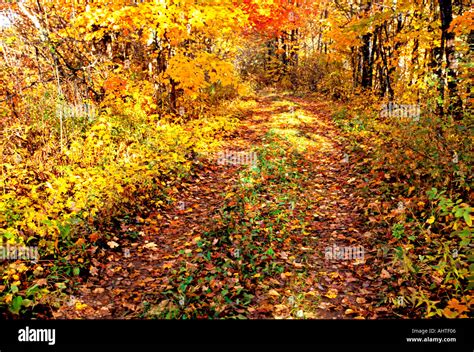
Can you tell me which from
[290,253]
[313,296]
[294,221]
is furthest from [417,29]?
[313,296]

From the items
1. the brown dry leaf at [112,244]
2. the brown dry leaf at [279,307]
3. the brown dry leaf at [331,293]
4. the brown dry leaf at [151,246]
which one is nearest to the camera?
the brown dry leaf at [279,307]

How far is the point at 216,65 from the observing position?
36.8 feet

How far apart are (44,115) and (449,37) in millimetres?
10080

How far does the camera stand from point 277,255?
5.90 meters

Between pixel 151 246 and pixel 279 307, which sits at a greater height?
pixel 151 246

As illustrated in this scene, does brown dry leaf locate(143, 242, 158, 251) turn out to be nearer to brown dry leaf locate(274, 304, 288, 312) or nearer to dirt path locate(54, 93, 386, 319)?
dirt path locate(54, 93, 386, 319)

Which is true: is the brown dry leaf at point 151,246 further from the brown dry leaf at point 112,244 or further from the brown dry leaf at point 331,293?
the brown dry leaf at point 331,293

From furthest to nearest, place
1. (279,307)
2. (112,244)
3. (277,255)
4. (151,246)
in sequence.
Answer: (151,246) → (112,244) → (277,255) → (279,307)

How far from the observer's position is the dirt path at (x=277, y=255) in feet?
15.4

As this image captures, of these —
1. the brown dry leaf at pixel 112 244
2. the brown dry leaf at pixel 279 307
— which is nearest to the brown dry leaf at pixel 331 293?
the brown dry leaf at pixel 279 307

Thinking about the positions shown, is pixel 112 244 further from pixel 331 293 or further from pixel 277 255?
pixel 331 293

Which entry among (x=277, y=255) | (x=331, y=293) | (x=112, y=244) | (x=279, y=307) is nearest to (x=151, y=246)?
(x=112, y=244)

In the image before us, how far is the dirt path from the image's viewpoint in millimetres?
4691

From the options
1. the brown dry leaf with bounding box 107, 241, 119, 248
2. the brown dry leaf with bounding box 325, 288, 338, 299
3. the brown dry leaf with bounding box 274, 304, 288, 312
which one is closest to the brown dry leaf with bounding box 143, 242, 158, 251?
the brown dry leaf with bounding box 107, 241, 119, 248
